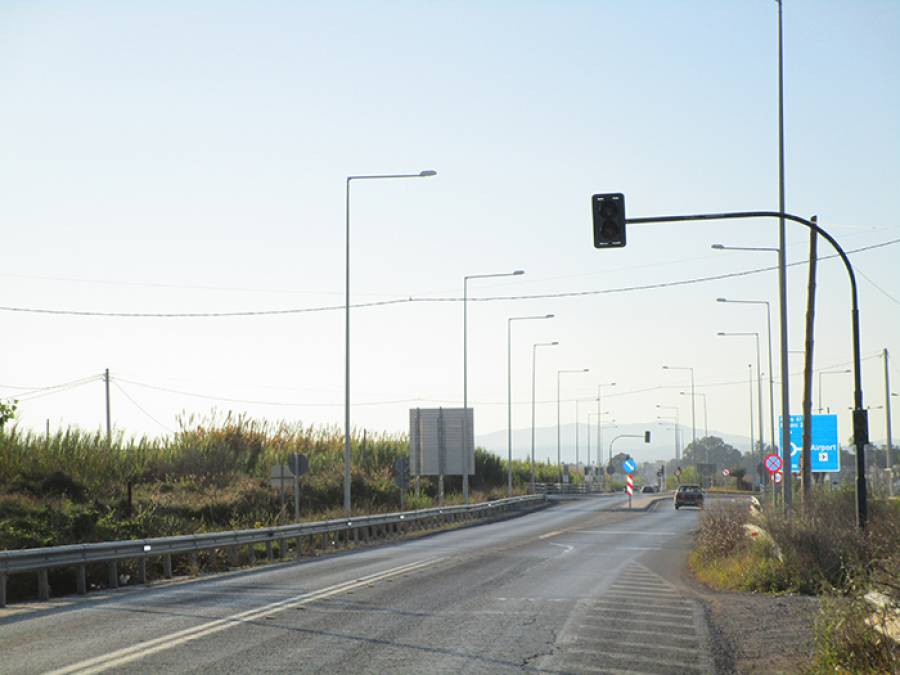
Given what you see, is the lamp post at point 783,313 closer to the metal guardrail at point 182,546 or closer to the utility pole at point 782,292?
the utility pole at point 782,292

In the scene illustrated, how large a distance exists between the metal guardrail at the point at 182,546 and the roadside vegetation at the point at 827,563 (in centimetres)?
918

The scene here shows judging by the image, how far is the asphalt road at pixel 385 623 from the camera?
39.4ft

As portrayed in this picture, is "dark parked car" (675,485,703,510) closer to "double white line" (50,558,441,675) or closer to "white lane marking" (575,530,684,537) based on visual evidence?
"white lane marking" (575,530,684,537)

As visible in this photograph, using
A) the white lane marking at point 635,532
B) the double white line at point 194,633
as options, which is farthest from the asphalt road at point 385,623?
the white lane marking at point 635,532

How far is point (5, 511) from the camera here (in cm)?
2595

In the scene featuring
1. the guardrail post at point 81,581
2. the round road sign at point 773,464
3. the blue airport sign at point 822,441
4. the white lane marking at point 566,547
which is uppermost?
the blue airport sign at point 822,441

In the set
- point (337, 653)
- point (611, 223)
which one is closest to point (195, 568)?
point (611, 223)

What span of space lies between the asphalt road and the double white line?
0.02m

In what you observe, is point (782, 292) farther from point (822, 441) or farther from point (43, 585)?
point (822, 441)

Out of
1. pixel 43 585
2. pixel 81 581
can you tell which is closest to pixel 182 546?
pixel 81 581

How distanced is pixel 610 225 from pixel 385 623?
8132 mm

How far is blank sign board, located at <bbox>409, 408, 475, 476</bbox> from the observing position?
5216 cm

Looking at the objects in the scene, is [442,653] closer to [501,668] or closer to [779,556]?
[501,668]

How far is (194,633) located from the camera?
45.2 ft
